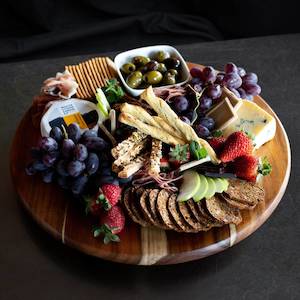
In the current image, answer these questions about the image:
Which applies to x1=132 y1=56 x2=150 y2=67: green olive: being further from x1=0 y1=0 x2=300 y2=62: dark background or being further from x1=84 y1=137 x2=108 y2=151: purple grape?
x1=0 y1=0 x2=300 y2=62: dark background

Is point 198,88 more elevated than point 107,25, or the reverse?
point 198,88

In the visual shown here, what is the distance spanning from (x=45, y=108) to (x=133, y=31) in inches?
38.2

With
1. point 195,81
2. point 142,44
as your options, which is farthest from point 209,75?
point 142,44

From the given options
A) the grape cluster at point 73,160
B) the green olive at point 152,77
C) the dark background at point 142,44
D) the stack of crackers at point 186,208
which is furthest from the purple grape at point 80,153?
the green olive at point 152,77

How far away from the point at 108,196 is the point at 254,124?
40 cm

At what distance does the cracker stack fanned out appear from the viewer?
127 centimetres

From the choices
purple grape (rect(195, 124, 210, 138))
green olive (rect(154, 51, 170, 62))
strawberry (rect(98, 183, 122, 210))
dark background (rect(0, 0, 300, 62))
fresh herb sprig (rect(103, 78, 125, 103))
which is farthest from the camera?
dark background (rect(0, 0, 300, 62))

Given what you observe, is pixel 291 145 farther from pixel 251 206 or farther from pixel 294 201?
pixel 251 206

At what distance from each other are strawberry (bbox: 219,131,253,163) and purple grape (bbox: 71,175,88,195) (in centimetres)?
29

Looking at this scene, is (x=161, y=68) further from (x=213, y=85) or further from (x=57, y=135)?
(x=57, y=135)

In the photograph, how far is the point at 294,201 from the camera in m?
1.19

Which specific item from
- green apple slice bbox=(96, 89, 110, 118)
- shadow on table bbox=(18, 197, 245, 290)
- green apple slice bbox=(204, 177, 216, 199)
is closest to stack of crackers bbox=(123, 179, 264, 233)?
green apple slice bbox=(204, 177, 216, 199)

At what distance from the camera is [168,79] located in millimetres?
1262

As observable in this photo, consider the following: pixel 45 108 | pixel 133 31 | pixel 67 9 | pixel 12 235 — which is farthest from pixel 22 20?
pixel 12 235
